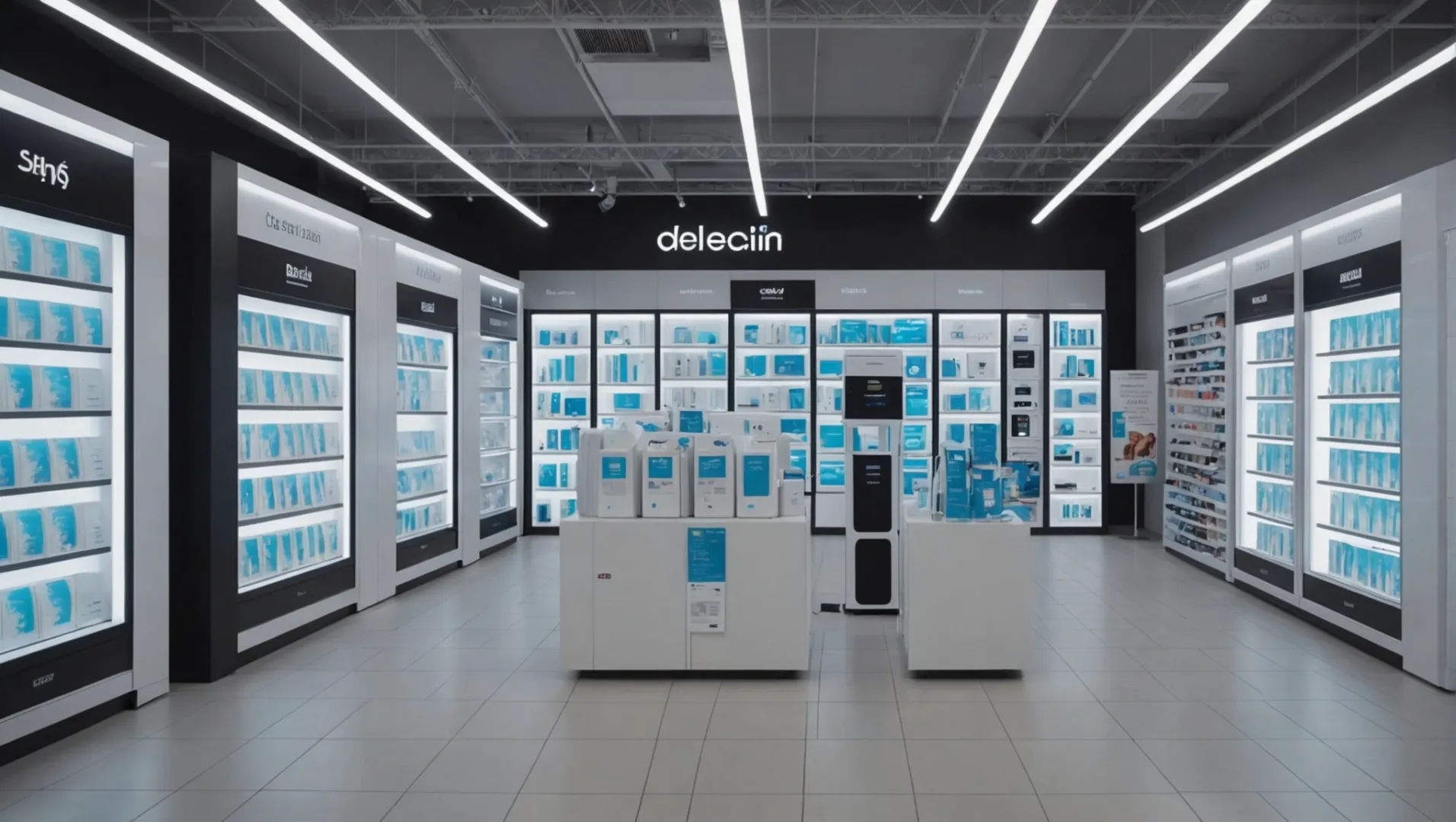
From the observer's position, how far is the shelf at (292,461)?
5.85m

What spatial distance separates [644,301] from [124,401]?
700 centimetres

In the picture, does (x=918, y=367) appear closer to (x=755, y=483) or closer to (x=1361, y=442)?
(x=1361, y=442)

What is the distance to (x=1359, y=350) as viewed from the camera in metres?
6.07

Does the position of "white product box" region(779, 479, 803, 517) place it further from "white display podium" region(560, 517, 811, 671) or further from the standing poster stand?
the standing poster stand

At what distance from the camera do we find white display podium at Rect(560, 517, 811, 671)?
5.21 metres

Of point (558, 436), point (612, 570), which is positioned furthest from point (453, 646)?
point (558, 436)

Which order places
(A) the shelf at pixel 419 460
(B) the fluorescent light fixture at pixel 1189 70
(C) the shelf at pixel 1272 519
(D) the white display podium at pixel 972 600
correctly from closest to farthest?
(B) the fluorescent light fixture at pixel 1189 70
(D) the white display podium at pixel 972 600
(C) the shelf at pixel 1272 519
(A) the shelf at pixel 419 460

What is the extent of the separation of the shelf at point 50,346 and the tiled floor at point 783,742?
72.9 inches

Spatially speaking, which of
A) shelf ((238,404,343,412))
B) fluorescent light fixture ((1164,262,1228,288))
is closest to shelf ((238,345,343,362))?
shelf ((238,404,343,412))

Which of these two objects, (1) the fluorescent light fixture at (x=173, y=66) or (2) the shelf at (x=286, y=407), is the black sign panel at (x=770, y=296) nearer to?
(1) the fluorescent light fixture at (x=173, y=66)

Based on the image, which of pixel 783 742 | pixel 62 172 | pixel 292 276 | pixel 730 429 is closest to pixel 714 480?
pixel 730 429

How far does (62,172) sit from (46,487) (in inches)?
58.7

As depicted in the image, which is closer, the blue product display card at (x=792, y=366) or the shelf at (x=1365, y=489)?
the shelf at (x=1365, y=489)

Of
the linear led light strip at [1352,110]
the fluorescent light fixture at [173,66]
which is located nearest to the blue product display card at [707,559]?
the fluorescent light fixture at [173,66]
